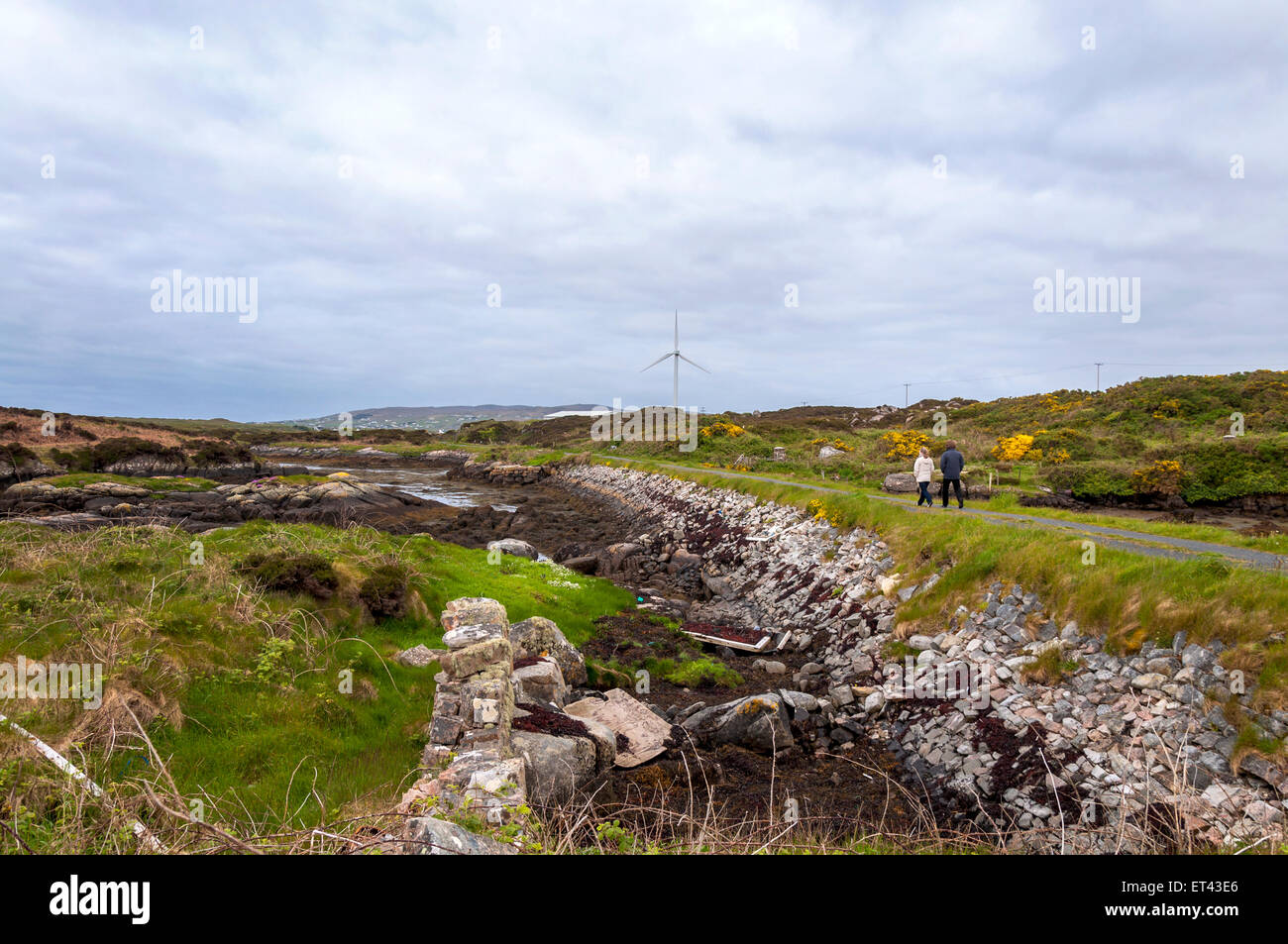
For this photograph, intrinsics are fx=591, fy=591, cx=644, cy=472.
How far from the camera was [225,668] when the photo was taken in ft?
25.3

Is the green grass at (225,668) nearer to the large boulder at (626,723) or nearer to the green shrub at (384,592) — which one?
the green shrub at (384,592)

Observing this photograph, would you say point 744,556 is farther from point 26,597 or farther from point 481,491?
point 481,491

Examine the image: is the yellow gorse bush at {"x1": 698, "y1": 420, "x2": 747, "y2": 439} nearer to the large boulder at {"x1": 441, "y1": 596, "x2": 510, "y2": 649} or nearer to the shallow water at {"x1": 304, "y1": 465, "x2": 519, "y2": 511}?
the shallow water at {"x1": 304, "y1": 465, "x2": 519, "y2": 511}

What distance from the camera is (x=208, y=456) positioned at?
190 feet

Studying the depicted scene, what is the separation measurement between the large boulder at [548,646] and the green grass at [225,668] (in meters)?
1.50

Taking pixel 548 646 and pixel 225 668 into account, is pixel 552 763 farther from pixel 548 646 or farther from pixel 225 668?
pixel 225 668

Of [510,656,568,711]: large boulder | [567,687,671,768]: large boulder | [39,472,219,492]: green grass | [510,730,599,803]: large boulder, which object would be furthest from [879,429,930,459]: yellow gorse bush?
[39,472,219,492]: green grass

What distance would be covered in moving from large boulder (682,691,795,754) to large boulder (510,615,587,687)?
2.50 m

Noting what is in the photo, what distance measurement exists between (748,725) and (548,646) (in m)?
4.00

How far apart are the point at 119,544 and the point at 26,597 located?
2882mm

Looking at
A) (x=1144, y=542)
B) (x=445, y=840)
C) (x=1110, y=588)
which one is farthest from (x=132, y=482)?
(x=1144, y=542)

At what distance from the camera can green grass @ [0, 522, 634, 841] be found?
5977mm
